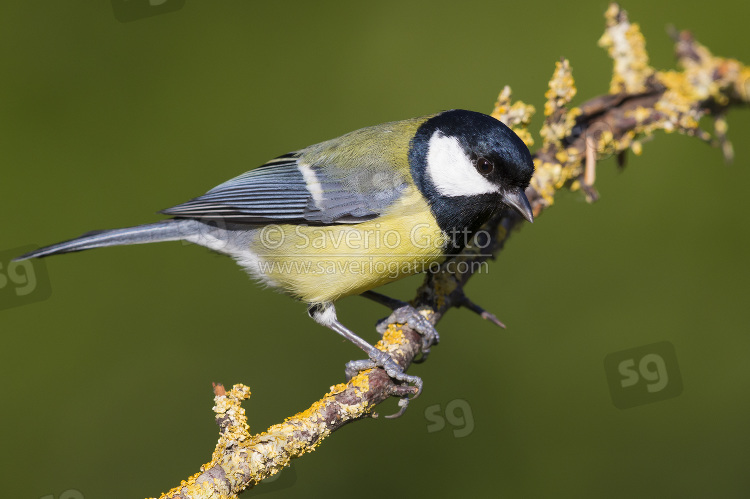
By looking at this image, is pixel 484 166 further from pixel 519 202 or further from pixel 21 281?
pixel 21 281

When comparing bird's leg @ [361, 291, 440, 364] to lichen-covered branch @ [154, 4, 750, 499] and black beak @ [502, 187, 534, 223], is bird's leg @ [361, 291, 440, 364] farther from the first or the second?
black beak @ [502, 187, 534, 223]

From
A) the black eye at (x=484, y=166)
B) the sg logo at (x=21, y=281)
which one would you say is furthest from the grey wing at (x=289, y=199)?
the sg logo at (x=21, y=281)

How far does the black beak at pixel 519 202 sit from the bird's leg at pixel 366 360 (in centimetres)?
60

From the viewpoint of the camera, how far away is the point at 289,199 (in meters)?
2.19

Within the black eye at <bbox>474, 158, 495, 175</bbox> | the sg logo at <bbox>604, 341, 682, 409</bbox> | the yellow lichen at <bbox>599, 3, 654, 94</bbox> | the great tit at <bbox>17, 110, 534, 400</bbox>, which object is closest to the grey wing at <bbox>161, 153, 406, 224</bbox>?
the great tit at <bbox>17, 110, 534, 400</bbox>

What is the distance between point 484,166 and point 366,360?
708mm

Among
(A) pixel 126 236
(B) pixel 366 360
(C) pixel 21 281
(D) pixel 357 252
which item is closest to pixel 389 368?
(B) pixel 366 360

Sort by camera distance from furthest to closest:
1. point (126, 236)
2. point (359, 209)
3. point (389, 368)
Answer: point (126, 236), point (359, 209), point (389, 368)

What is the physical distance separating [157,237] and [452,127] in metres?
1.10

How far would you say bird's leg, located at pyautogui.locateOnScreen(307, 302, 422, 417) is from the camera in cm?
176

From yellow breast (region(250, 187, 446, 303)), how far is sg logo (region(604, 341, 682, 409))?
0.90 metres

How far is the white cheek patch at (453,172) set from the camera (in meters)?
2.02

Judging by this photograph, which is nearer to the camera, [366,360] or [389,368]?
[389,368]

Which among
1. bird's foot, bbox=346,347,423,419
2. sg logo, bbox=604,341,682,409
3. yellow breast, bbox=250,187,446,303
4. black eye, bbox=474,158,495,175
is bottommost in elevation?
sg logo, bbox=604,341,682,409
